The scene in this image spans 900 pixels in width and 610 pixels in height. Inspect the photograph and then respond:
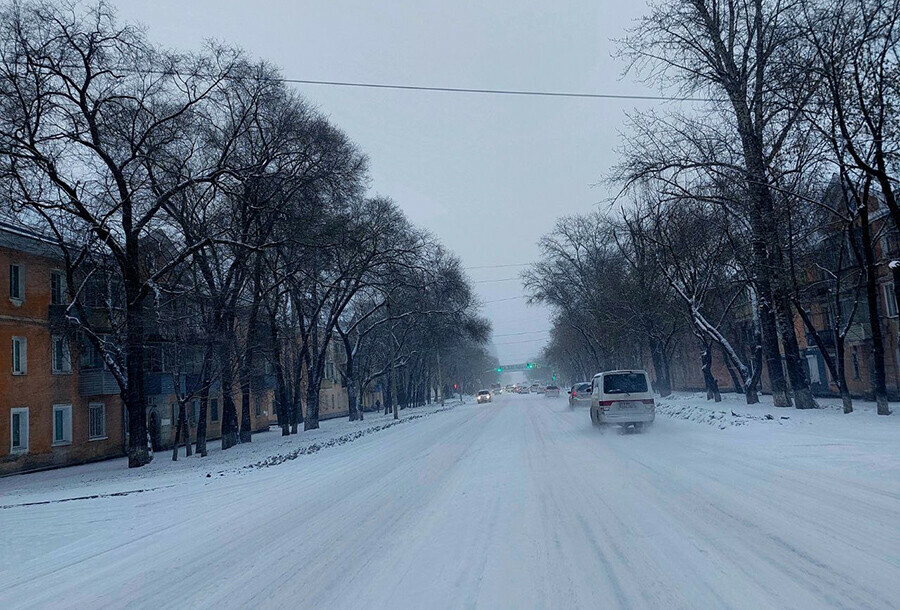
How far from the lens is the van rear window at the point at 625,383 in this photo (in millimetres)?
22781

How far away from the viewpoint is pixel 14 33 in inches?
758

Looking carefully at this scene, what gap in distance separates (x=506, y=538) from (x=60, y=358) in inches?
1224

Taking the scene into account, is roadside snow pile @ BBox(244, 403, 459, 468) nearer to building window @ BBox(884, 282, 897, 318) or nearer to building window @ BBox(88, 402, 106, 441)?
building window @ BBox(88, 402, 106, 441)

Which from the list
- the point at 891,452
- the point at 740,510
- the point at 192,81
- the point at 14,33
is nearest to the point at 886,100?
the point at 891,452

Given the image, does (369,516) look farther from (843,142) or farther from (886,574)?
(843,142)

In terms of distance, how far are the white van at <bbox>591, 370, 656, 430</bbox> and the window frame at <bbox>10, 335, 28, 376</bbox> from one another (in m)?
24.4

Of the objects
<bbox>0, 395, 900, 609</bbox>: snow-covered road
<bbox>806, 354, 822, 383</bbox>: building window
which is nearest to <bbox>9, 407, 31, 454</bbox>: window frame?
<bbox>0, 395, 900, 609</bbox>: snow-covered road

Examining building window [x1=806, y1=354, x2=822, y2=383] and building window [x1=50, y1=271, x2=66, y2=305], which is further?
building window [x1=806, y1=354, x2=822, y2=383]

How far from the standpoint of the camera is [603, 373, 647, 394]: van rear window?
22781 mm

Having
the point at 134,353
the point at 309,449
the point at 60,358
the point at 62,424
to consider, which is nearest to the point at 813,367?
the point at 309,449

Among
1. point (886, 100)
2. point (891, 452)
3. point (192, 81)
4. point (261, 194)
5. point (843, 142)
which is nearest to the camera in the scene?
point (891, 452)

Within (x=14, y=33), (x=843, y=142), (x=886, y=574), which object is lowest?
(x=886, y=574)

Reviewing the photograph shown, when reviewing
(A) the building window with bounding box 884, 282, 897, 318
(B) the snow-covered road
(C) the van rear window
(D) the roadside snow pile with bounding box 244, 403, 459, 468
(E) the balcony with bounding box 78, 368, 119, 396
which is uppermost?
(A) the building window with bounding box 884, 282, 897, 318

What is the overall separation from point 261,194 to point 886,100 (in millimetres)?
20347
